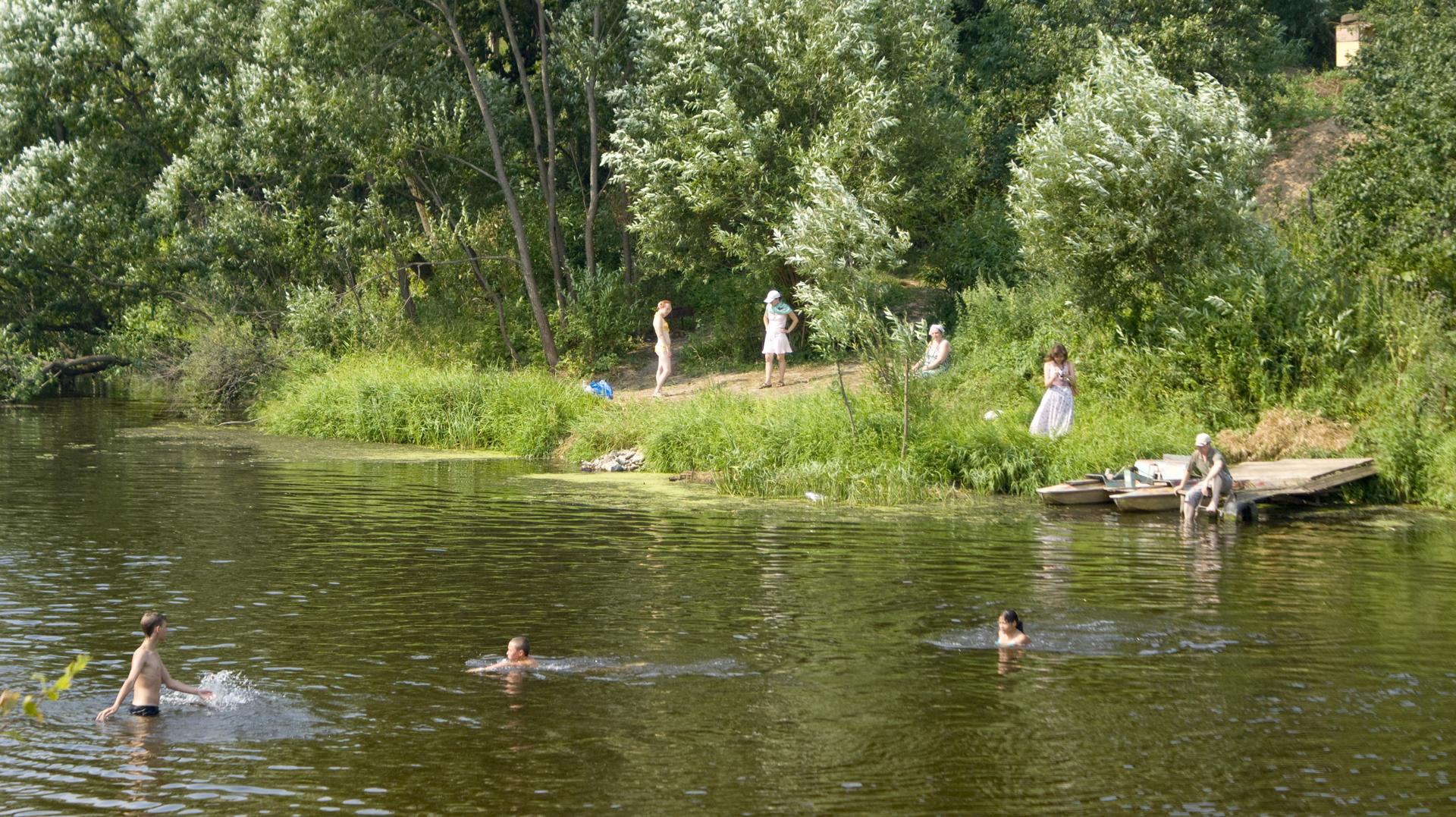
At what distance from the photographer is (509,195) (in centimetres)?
3922

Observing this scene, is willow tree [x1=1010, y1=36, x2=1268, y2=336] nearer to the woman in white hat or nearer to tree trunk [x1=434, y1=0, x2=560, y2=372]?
the woman in white hat

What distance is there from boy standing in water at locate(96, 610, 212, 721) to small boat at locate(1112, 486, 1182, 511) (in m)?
14.9

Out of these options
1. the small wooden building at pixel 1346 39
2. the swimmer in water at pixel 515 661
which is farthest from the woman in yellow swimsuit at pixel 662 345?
the small wooden building at pixel 1346 39

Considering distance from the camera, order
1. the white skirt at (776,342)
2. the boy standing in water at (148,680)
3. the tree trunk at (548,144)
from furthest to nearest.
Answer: the tree trunk at (548,144), the white skirt at (776,342), the boy standing in water at (148,680)

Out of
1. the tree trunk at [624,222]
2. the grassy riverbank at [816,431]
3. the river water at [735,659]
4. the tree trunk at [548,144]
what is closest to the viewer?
the river water at [735,659]

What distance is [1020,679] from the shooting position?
13.3 m


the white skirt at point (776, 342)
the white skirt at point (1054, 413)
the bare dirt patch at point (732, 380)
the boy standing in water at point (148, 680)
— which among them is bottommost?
the boy standing in water at point (148, 680)

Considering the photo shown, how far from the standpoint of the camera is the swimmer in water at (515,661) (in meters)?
13.4

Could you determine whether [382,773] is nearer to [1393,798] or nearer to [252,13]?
[1393,798]

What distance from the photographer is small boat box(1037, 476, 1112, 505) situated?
77.7 feet

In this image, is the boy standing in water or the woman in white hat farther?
the woman in white hat

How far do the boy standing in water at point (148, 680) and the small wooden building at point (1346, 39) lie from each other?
46637 millimetres

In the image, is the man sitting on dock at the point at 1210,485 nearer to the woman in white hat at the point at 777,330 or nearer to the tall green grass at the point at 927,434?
the tall green grass at the point at 927,434

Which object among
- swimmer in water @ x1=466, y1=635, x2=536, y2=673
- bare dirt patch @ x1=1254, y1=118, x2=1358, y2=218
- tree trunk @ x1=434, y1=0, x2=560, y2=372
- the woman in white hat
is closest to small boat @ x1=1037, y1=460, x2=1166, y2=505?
the woman in white hat
